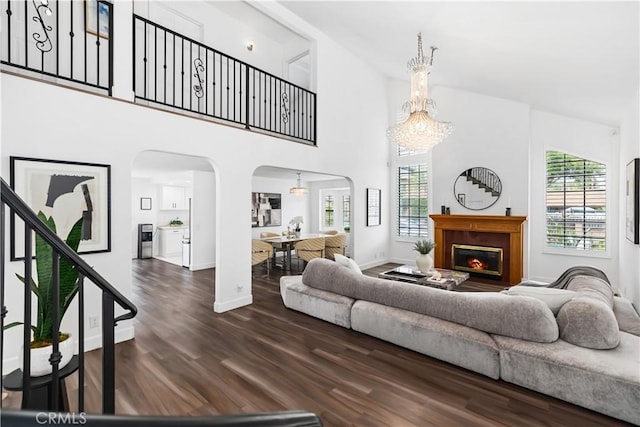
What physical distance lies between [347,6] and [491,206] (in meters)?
4.74

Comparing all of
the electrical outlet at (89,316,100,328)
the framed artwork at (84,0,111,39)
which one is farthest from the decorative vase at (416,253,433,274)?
the framed artwork at (84,0,111,39)

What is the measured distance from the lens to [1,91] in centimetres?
265

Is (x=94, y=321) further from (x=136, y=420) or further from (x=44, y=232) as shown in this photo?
(x=136, y=420)

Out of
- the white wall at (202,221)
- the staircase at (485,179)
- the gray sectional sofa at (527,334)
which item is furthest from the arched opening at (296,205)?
the gray sectional sofa at (527,334)

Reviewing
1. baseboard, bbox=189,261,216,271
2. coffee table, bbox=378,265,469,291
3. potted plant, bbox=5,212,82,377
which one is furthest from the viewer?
baseboard, bbox=189,261,216,271

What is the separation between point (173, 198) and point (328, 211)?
4.90 meters

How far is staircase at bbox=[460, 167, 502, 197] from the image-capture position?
629 centimetres

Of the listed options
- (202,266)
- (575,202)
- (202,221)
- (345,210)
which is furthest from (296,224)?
(575,202)

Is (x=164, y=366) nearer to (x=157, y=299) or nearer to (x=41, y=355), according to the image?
(x=41, y=355)

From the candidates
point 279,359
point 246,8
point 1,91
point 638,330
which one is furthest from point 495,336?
point 246,8

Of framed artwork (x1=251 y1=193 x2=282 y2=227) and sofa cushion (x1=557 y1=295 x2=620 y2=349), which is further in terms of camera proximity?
framed artwork (x1=251 y1=193 x2=282 y2=227)

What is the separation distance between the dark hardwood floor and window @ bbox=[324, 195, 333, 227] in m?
6.35

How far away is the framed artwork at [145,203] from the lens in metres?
8.81

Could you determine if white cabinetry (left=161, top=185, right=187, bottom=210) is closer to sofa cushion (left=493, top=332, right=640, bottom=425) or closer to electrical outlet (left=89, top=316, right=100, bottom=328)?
electrical outlet (left=89, top=316, right=100, bottom=328)
